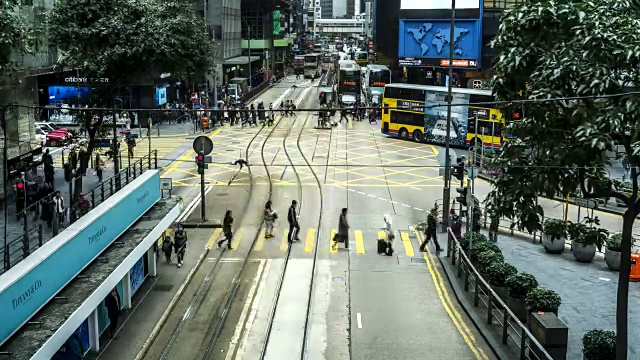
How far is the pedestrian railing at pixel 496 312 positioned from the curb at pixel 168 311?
23.6 feet

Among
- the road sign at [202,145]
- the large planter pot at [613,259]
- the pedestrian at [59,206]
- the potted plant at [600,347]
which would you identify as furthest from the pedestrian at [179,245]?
the large planter pot at [613,259]

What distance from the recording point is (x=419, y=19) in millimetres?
59125

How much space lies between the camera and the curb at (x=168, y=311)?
15008mm

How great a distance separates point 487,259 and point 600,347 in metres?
5.09

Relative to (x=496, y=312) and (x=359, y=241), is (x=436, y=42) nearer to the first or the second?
(x=359, y=241)

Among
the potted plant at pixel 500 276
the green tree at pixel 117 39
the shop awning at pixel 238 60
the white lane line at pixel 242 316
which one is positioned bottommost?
the white lane line at pixel 242 316

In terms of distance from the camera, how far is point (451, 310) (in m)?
17.3

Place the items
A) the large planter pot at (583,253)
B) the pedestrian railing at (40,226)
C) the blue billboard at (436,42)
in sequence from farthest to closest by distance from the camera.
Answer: the blue billboard at (436,42) < the large planter pot at (583,253) < the pedestrian railing at (40,226)

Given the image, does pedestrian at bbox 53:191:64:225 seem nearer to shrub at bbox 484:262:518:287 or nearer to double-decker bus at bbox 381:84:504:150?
shrub at bbox 484:262:518:287

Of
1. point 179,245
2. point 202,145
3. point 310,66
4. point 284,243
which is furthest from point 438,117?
point 310,66

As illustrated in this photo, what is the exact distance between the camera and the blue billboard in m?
58.9

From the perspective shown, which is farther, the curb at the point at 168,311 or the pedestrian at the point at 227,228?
the pedestrian at the point at 227,228

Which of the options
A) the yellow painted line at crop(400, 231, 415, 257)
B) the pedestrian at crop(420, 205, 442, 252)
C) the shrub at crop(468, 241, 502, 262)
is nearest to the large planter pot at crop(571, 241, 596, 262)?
the shrub at crop(468, 241, 502, 262)

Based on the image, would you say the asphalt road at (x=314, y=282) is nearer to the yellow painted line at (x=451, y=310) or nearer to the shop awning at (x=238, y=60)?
the yellow painted line at (x=451, y=310)
